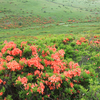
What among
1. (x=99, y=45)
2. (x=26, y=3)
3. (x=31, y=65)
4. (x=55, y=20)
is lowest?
(x=55, y=20)

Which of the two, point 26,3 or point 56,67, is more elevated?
point 26,3

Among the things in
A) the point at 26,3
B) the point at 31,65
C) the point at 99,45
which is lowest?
the point at 99,45

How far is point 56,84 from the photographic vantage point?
9.54 feet

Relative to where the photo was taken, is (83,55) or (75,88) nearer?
(75,88)

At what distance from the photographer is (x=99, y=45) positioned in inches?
279

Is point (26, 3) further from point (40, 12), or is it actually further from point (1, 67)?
point (1, 67)

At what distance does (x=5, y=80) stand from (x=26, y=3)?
5896cm

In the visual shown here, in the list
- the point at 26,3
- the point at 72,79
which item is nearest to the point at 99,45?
the point at 72,79

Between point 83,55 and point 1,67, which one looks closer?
point 1,67

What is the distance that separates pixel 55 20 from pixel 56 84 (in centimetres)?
4264

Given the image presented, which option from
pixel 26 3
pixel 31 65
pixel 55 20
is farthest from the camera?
pixel 26 3

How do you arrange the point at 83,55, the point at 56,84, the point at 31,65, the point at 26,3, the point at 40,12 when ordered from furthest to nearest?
the point at 26,3, the point at 40,12, the point at 83,55, the point at 31,65, the point at 56,84

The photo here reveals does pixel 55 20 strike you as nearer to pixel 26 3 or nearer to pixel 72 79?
pixel 26 3

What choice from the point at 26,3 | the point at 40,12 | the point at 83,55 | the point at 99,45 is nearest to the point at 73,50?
the point at 83,55
